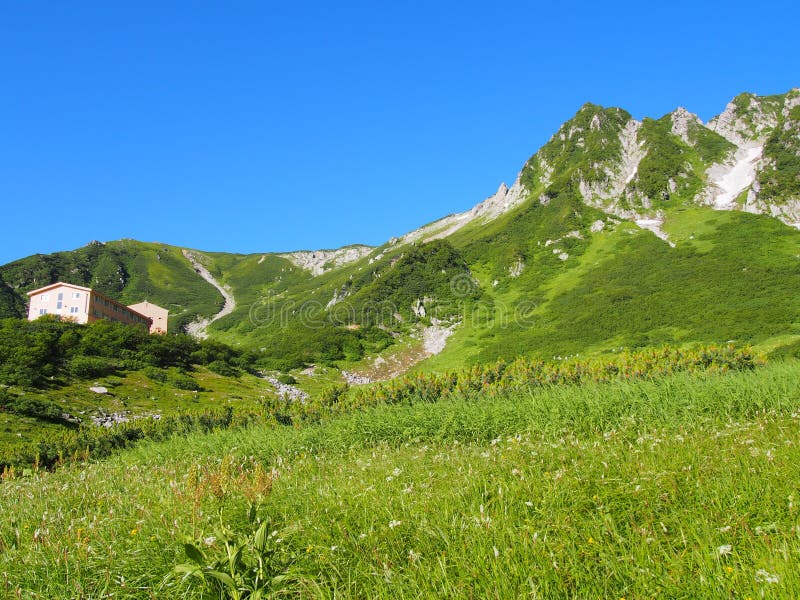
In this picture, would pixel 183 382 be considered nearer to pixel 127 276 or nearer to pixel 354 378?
pixel 354 378

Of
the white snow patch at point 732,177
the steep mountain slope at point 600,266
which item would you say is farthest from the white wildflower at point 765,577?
the white snow patch at point 732,177

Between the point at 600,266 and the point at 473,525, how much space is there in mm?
65703

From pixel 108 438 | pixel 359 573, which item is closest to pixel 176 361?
pixel 108 438

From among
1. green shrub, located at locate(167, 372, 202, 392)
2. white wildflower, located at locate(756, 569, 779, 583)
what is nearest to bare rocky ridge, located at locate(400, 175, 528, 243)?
green shrub, located at locate(167, 372, 202, 392)

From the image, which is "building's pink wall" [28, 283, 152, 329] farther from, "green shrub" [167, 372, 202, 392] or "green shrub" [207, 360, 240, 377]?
"green shrub" [167, 372, 202, 392]

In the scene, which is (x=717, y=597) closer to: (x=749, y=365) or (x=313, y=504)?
(x=313, y=504)

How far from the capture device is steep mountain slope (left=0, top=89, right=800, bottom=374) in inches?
1785

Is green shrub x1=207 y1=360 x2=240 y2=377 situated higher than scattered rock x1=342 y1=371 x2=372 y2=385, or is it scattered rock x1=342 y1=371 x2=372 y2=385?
green shrub x1=207 y1=360 x2=240 y2=377

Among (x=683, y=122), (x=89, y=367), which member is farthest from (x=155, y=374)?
(x=683, y=122)

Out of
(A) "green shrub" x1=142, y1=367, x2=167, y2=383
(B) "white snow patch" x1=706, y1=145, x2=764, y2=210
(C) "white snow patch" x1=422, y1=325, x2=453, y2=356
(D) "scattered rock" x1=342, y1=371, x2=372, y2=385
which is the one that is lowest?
(D) "scattered rock" x1=342, y1=371, x2=372, y2=385

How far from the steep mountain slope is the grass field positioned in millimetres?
34668

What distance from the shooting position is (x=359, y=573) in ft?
12.7

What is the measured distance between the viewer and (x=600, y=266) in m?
64.3

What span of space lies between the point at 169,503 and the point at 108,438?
12.3m
